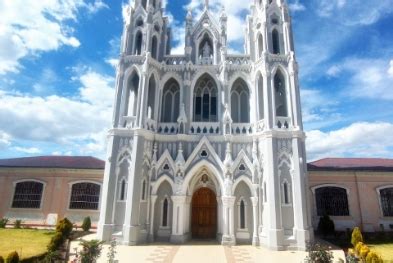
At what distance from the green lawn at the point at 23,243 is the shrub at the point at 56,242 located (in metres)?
1.06

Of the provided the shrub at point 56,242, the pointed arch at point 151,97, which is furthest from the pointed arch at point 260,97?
the shrub at point 56,242

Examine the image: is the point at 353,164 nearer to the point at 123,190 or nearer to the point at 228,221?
the point at 228,221

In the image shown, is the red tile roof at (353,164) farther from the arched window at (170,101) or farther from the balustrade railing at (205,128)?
the arched window at (170,101)

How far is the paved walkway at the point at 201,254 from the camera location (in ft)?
41.6

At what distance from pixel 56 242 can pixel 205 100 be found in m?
14.1

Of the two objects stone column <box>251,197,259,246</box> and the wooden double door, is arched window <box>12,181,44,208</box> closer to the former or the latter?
the wooden double door

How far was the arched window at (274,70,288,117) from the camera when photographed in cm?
1931

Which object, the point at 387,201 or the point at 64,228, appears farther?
the point at 387,201

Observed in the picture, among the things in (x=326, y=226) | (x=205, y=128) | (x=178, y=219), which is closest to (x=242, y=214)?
(x=178, y=219)

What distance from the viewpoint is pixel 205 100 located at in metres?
21.3

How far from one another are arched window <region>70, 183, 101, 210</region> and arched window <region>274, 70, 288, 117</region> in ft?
56.7

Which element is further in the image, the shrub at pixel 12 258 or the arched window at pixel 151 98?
the arched window at pixel 151 98

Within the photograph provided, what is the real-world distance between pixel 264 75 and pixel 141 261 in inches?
562

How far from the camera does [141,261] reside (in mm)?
12188
